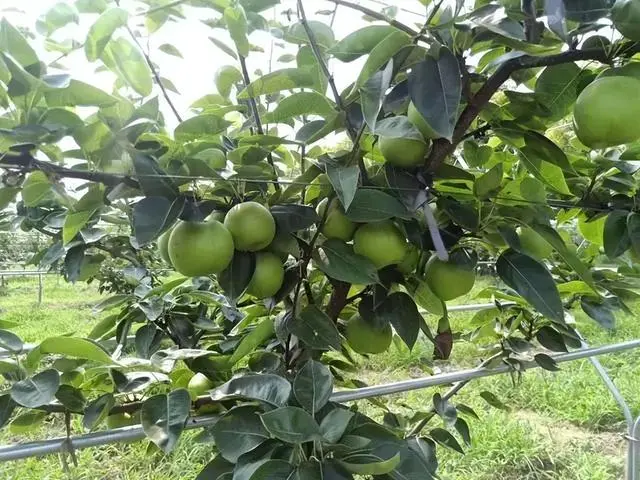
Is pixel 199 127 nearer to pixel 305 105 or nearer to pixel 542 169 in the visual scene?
pixel 305 105

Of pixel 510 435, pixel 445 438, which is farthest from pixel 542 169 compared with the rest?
pixel 510 435

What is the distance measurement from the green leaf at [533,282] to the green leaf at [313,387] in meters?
0.21

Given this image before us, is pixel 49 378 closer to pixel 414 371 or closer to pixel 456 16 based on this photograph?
pixel 456 16

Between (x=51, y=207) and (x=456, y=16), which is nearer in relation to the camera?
(x=456, y=16)

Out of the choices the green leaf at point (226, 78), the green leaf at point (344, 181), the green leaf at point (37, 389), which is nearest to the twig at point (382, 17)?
the green leaf at point (344, 181)

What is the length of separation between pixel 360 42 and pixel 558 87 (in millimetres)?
193

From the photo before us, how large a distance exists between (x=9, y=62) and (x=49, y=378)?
303mm

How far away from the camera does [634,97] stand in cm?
43

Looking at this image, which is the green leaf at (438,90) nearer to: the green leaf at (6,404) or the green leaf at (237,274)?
the green leaf at (237,274)

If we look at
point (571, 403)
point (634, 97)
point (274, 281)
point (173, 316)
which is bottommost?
point (571, 403)

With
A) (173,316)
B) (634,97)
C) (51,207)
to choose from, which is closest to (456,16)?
(634,97)

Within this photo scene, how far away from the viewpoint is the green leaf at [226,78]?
66 centimetres

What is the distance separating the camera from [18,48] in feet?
1.56

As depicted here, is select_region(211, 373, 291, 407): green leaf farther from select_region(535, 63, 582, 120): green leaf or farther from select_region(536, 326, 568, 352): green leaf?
select_region(536, 326, 568, 352): green leaf
